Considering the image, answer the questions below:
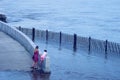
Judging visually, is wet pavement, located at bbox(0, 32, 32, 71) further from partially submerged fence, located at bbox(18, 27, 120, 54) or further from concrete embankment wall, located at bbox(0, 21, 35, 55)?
partially submerged fence, located at bbox(18, 27, 120, 54)

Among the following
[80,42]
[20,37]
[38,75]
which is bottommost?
[80,42]

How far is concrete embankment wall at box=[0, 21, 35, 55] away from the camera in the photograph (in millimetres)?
29809

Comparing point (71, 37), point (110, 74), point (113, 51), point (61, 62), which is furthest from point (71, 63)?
point (71, 37)

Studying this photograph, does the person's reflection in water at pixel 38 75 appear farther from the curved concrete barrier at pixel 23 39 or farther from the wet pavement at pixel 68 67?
the curved concrete barrier at pixel 23 39

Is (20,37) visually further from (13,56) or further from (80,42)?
(80,42)

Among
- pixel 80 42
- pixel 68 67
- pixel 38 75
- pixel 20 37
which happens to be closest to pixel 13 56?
pixel 68 67

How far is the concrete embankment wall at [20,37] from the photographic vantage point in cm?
2981

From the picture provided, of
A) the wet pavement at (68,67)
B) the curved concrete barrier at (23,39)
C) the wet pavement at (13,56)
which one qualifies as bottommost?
the wet pavement at (68,67)

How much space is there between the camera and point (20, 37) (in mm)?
34531

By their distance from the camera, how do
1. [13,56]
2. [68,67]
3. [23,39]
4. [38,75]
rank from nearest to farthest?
1. [38,75]
2. [68,67]
3. [13,56]
4. [23,39]

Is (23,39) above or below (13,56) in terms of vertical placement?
above

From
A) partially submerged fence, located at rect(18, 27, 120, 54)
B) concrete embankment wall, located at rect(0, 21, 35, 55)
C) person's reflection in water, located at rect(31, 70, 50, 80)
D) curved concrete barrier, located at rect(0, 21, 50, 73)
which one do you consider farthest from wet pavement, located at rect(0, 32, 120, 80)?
partially submerged fence, located at rect(18, 27, 120, 54)

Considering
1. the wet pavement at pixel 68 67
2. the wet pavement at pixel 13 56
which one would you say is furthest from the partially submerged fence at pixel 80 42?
the wet pavement at pixel 13 56

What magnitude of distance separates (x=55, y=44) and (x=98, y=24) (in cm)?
5246
